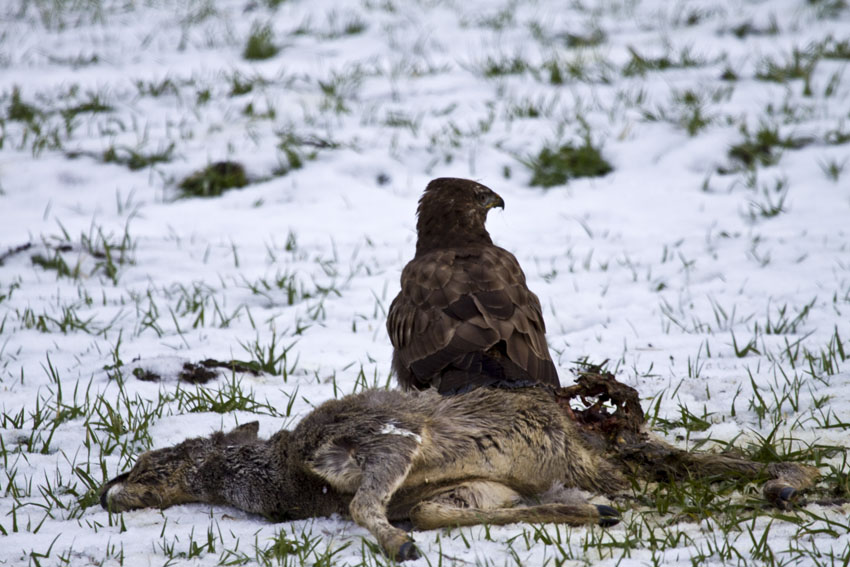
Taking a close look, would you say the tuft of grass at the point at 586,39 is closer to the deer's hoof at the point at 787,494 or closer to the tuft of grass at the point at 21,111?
the tuft of grass at the point at 21,111

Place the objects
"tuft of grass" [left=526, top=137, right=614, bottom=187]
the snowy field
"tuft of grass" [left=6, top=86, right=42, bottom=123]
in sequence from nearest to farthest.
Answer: the snowy field, "tuft of grass" [left=526, top=137, right=614, bottom=187], "tuft of grass" [left=6, top=86, right=42, bottom=123]

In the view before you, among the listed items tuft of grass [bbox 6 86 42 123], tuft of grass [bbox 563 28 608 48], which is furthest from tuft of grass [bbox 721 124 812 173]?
tuft of grass [bbox 6 86 42 123]

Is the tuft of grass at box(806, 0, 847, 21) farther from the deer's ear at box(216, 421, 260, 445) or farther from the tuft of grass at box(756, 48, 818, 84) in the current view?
the deer's ear at box(216, 421, 260, 445)

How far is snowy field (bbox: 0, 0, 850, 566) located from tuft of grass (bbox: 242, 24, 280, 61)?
0.04 metres

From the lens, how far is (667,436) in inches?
165

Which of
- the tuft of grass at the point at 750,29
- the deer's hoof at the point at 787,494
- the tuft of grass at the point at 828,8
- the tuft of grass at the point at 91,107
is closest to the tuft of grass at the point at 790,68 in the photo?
the tuft of grass at the point at 750,29

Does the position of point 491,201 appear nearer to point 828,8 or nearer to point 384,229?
point 384,229

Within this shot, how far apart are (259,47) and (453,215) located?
720 cm

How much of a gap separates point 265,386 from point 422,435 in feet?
6.16

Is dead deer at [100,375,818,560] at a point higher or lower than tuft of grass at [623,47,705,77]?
lower

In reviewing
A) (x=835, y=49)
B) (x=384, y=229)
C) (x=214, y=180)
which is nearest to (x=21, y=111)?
(x=214, y=180)

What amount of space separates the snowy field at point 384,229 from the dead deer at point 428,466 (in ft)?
0.31

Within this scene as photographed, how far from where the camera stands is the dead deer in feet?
10.6

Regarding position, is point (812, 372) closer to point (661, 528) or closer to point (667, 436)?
point (667, 436)
